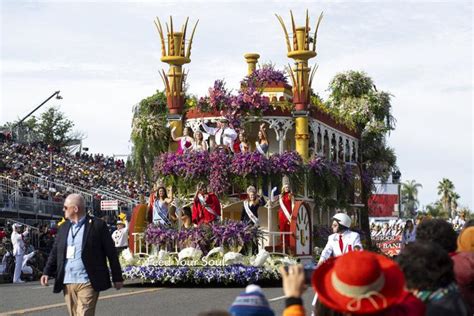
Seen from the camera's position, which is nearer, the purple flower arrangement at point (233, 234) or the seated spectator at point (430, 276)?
the seated spectator at point (430, 276)

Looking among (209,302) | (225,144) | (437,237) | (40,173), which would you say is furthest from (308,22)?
(40,173)

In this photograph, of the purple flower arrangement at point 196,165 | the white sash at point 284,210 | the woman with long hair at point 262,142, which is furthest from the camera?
→ the woman with long hair at point 262,142

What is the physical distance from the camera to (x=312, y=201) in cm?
2500

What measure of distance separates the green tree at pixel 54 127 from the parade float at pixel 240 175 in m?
47.9

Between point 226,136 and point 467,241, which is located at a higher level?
point 226,136

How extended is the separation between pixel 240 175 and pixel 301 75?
9.78 ft

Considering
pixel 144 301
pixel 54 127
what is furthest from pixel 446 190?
pixel 144 301

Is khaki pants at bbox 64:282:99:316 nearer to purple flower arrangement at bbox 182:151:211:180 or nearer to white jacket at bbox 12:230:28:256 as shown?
purple flower arrangement at bbox 182:151:211:180

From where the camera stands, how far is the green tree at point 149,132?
84.1ft

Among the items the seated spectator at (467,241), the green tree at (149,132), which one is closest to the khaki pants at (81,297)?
the seated spectator at (467,241)

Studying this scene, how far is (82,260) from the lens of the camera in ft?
36.3

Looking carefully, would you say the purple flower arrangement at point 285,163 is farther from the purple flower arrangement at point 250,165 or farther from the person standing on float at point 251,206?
the person standing on float at point 251,206

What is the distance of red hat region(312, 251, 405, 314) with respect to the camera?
5.17m

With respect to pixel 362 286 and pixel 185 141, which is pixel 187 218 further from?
pixel 362 286
